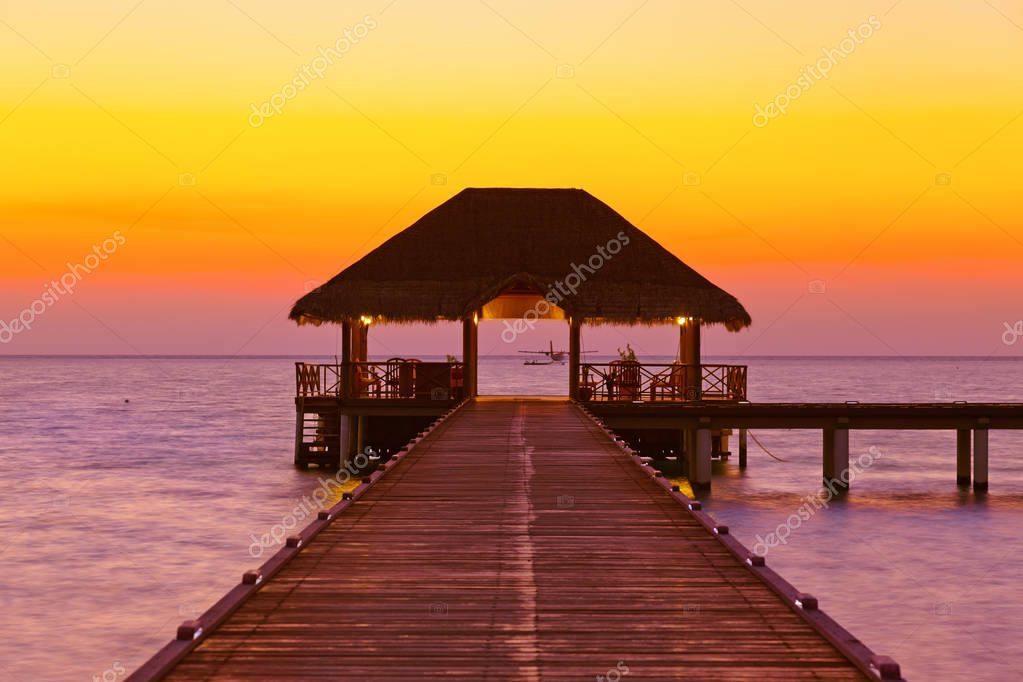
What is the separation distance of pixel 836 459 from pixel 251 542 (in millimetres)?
12501

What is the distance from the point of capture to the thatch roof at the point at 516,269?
→ 24.3 metres

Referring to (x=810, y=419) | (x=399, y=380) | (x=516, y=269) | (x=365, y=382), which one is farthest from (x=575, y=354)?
(x=810, y=419)

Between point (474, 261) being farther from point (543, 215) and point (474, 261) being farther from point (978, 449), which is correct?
point (978, 449)

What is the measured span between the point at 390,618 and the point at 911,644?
7.91m

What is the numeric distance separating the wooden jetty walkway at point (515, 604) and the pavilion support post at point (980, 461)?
16.6 meters

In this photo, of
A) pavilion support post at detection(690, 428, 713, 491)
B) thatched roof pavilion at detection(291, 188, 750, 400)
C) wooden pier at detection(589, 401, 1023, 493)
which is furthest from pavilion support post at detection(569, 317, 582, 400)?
pavilion support post at detection(690, 428, 713, 491)

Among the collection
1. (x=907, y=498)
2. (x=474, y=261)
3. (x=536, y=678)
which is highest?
(x=474, y=261)

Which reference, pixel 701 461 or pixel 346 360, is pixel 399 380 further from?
pixel 701 461

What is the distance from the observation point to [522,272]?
2392cm

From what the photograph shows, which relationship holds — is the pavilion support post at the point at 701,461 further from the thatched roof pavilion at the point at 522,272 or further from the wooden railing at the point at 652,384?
the thatched roof pavilion at the point at 522,272

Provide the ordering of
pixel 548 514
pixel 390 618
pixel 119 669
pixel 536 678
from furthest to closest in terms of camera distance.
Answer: pixel 119 669
pixel 548 514
pixel 390 618
pixel 536 678

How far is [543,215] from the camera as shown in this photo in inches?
1070

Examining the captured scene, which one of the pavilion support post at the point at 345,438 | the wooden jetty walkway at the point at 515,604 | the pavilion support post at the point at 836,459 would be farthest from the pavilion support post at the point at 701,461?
the wooden jetty walkway at the point at 515,604

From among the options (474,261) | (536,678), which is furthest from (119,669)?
(474,261)
